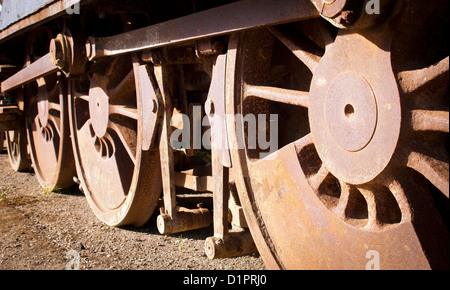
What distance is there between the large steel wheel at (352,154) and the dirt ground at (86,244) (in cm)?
96

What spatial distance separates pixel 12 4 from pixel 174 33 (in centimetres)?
218

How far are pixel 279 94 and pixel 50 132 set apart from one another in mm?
3592

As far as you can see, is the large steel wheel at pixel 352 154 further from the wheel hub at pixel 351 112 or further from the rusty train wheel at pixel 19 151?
the rusty train wheel at pixel 19 151

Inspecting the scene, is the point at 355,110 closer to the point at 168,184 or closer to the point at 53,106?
the point at 168,184

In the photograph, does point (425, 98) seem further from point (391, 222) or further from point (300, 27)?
point (300, 27)

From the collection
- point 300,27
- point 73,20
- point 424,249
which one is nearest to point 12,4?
point 73,20

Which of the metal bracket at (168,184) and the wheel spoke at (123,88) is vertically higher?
the wheel spoke at (123,88)

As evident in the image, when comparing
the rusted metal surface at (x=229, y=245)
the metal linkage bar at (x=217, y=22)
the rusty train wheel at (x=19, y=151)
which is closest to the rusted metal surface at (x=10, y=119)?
the rusty train wheel at (x=19, y=151)

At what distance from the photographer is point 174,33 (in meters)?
2.33

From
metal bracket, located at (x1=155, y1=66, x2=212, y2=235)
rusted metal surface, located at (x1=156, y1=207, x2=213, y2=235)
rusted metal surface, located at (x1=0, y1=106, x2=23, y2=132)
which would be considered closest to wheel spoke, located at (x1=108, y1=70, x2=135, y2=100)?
metal bracket, located at (x1=155, y1=66, x2=212, y2=235)

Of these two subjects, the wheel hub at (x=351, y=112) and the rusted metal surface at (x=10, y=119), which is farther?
the rusted metal surface at (x=10, y=119)

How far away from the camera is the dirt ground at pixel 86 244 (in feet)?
9.19

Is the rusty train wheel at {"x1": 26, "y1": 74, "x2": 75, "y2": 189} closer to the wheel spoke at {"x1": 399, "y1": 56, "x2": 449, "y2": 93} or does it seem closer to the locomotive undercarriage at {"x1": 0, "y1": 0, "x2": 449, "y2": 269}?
the locomotive undercarriage at {"x1": 0, "y1": 0, "x2": 449, "y2": 269}

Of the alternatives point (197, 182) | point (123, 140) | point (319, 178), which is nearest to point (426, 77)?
point (319, 178)
